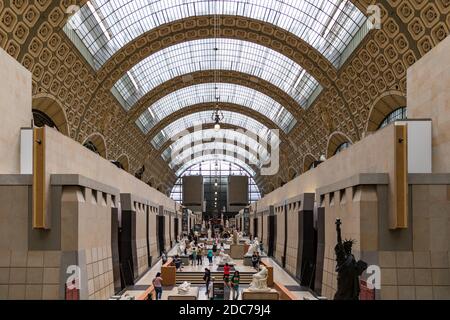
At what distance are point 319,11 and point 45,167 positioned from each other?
2755 cm

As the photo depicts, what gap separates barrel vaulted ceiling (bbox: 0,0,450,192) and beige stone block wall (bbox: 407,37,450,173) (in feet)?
19.9

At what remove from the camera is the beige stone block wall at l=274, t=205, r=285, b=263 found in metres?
29.6

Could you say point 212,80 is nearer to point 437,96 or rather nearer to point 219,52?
point 219,52

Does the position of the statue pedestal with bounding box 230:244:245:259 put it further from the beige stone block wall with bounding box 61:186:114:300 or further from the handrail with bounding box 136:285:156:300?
the beige stone block wall with bounding box 61:186:114:300

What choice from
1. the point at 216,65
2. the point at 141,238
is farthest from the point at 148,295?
the point at 216,65

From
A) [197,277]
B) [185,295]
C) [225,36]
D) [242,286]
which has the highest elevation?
[225,36]

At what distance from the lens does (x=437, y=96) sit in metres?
14.7

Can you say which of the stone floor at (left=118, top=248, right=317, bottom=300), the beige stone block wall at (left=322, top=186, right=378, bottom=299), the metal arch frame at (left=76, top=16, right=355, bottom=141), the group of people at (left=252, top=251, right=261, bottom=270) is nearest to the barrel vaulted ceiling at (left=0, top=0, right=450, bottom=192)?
the metal arch frame at (left=76, top=16, right=355, bottom=141)

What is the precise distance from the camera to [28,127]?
16453 mm

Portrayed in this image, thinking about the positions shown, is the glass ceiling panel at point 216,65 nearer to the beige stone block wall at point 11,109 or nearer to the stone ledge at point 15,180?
the beige stone block wall at point 11,109

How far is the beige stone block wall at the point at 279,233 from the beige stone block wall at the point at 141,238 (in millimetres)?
7812

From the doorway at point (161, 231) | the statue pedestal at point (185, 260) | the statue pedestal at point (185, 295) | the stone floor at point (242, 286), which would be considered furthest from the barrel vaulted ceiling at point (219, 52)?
the statue pedestal at point (185, 295)

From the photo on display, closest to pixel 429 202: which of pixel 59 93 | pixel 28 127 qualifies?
pixel 28 127

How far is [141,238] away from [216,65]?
27.8 metres
